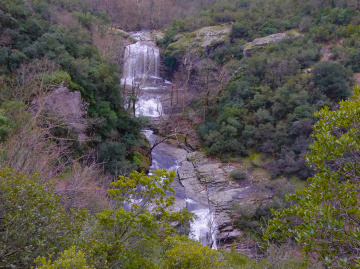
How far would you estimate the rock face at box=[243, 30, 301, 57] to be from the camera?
26812 mm

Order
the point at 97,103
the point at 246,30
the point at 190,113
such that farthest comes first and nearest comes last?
the point at 246,30 < the point at 190,113 < the point at 97,103

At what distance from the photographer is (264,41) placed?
91.5 ft

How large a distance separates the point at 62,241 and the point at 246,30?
33.0m

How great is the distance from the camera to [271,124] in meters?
19.6

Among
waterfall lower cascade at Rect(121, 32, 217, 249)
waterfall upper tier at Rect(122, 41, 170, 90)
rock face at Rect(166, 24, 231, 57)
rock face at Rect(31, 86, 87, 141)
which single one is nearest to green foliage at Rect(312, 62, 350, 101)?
waterfall lower cascade at Rect(121, 32, 217, 249)

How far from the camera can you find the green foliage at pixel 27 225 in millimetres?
4051

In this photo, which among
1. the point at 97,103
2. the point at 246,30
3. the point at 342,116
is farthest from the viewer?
the point at 246,30

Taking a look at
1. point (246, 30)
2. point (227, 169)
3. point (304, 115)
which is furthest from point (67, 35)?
point (246, 30)

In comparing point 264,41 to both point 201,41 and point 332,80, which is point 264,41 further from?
point 332,80

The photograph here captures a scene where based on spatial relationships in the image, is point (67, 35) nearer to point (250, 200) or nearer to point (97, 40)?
point (97, 40)

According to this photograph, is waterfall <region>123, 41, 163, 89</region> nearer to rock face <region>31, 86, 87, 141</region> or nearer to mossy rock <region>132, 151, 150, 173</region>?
mossy rock <region>132, 151, 150, 173</region>

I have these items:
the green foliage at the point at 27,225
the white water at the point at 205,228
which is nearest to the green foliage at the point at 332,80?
the white water at the point at 205,228

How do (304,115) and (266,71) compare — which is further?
(266,71)

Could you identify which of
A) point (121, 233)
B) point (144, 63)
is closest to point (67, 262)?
point (121, 233)
